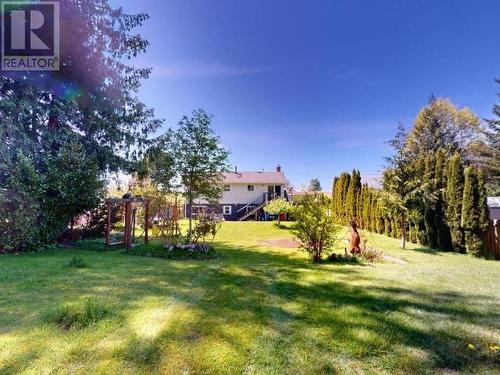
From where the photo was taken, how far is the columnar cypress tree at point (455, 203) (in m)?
10.7

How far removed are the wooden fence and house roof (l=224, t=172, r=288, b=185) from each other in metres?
25.8

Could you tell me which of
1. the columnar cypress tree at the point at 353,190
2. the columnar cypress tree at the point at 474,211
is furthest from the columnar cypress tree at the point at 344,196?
the columnar cypress tree at the point at 474,211

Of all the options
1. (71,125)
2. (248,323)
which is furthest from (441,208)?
(71,125)

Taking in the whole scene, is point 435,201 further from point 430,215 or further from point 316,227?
point 316,227

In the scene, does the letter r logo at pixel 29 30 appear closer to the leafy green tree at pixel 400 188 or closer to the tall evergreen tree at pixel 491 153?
the leafy green tree at pixel 400 188

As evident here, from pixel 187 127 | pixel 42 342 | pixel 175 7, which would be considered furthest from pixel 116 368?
pixel 175 7

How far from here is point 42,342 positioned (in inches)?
118

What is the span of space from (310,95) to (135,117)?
10314 millimetres

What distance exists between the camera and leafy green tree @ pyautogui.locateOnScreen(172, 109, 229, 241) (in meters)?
10.3

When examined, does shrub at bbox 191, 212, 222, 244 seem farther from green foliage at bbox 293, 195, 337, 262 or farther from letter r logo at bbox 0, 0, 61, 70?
letter r logo at bbox 0, 0, 61, 70

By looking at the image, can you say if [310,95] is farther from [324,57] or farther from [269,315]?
[269,315]

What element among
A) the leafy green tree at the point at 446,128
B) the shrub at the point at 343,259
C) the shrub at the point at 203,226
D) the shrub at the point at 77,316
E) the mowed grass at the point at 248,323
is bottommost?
the shrub at the point at 343,259

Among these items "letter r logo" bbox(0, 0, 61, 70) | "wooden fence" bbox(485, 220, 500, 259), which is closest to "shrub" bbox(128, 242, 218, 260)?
"letter r logo" bbox(0, 0, 61, 70)

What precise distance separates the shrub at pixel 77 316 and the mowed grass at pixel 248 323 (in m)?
0.02
